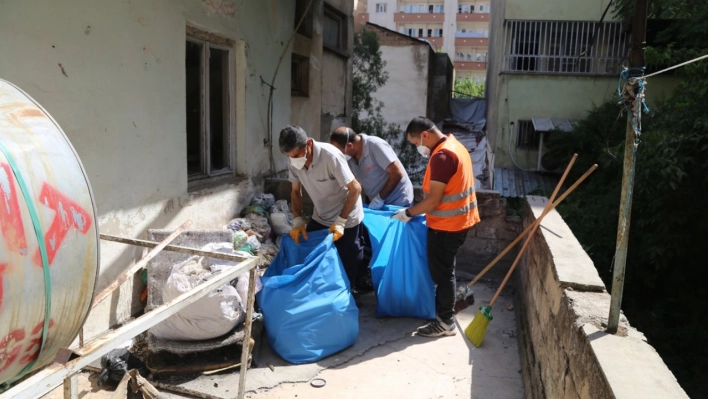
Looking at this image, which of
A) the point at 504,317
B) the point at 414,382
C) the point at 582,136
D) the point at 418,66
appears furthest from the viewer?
the point at 418,66

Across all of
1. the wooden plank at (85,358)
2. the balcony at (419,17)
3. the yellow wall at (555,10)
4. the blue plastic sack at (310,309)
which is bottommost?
the blue plastic sack at (310,309)

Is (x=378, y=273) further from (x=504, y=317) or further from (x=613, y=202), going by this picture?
(x=613, y=202)

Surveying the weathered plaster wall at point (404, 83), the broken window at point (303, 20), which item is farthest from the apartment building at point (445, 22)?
the broken window at point (303, 20)

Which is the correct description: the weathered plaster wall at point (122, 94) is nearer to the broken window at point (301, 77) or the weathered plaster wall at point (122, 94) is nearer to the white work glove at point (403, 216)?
the white work glove at point (403, 216)

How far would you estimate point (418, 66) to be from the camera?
18906 mm

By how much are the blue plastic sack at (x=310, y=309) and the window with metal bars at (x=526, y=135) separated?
1195 cm

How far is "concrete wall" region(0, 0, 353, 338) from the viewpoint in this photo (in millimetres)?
2889

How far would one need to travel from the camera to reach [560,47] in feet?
45.3

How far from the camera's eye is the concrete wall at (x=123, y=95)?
289cm

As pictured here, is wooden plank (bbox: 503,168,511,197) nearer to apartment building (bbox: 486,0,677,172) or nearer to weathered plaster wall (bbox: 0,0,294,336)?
apartment building (bbox: 486,0,677,172)

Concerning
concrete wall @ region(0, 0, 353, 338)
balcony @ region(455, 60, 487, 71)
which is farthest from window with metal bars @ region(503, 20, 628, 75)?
balcony @ region(455, 60, 487, 71)

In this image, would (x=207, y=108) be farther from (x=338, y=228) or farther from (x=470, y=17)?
(x=470, y=17)

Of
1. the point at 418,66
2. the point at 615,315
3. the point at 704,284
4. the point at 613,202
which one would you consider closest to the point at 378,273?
the point at 615,315

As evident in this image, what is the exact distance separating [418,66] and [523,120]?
5826 millimetres
